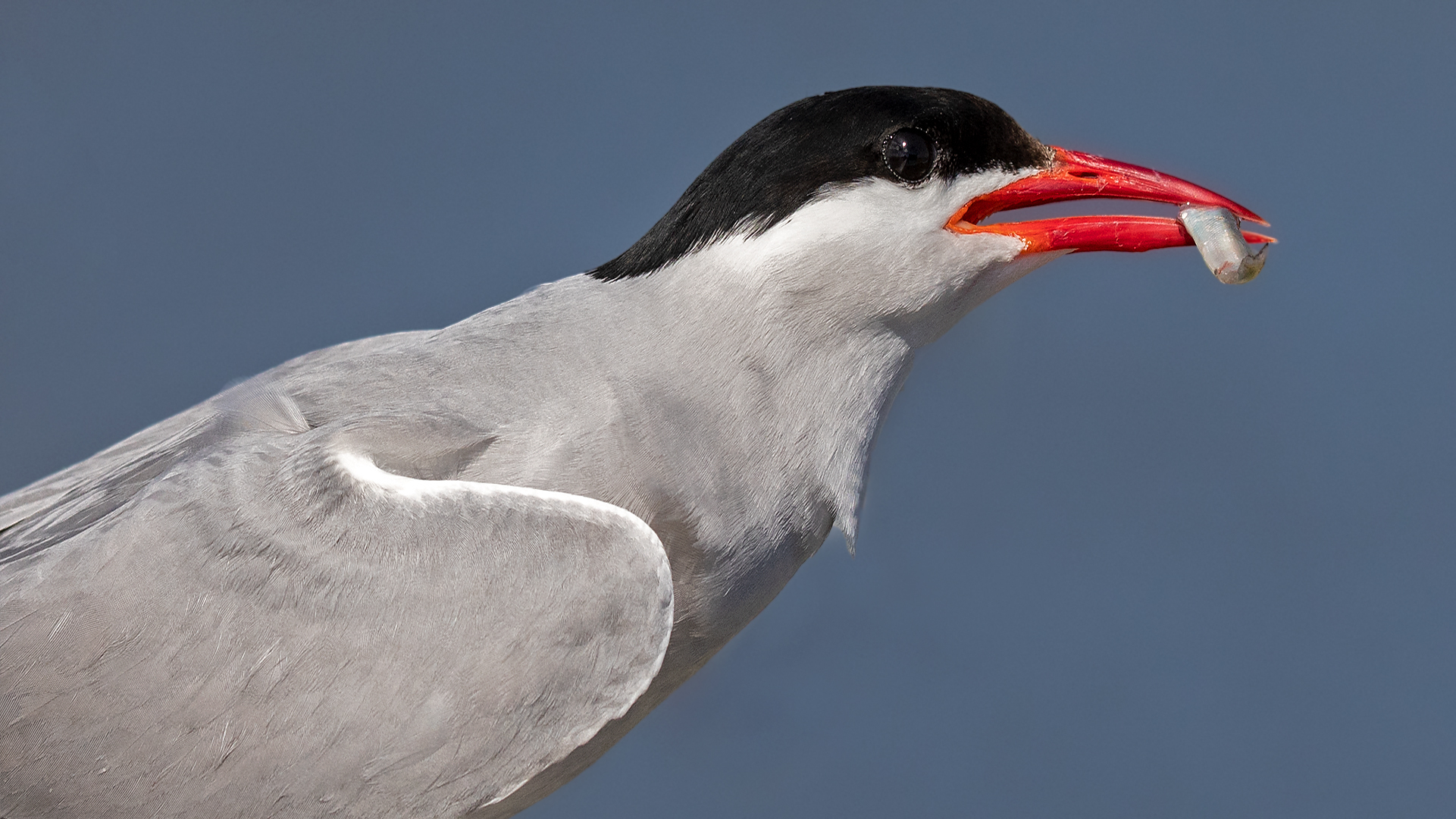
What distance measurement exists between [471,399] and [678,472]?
0.35 meters

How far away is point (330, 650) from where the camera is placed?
1829mm

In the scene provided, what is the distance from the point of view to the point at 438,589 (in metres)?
1.81

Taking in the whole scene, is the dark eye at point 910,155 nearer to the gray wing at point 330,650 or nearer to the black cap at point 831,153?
the black cap at point 831,153

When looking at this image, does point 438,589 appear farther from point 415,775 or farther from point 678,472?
point 678,472

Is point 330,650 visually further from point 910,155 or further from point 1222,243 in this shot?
point 1222,243

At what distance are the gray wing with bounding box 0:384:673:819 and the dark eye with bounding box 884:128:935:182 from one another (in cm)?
69

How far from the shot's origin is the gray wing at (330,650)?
1.81 m

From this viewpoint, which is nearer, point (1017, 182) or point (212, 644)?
point (212, 644)

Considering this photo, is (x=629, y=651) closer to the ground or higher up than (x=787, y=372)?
closer to the ground

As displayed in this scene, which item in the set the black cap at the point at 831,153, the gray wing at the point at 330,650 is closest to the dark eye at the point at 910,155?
the black cap at the point at 831,153

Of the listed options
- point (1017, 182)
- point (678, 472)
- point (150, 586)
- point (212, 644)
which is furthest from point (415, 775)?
point (1017, 182)

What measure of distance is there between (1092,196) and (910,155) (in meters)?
0.37

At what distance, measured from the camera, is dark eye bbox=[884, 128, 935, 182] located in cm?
203

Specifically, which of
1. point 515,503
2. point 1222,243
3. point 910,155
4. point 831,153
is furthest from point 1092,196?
point 515,503
